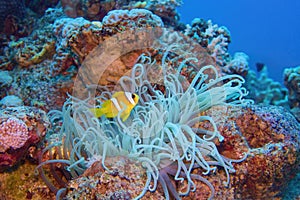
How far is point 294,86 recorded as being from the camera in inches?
188

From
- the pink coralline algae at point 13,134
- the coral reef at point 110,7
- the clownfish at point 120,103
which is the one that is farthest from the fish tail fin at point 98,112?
the coral reef at point 110,7

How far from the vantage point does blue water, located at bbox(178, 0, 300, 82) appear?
39434 mm

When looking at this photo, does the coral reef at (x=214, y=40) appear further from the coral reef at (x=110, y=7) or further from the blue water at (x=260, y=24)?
the blue water at (x=260, y=24)

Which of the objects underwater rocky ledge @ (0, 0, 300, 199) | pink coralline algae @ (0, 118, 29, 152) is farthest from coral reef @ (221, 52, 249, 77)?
pink coralline algae @ (0, 118, 29, 152)

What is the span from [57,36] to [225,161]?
2982 mm

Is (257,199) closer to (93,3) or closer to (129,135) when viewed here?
(129,135)

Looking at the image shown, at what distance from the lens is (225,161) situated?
2016 millimetres

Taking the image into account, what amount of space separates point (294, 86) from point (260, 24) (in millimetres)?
50312

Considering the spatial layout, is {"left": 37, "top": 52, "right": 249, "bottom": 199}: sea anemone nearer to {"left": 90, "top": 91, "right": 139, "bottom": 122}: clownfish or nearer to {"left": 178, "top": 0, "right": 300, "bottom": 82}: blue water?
{"left": 90, "top": 91, "right": 139, "bottom": 122}: clownfish

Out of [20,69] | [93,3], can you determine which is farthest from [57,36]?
[93,3]

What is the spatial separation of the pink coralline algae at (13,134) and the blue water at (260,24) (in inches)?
1409

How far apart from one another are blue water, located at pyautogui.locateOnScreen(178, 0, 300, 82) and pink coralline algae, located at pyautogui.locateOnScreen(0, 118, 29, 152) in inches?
1409

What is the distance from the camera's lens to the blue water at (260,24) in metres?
39.4

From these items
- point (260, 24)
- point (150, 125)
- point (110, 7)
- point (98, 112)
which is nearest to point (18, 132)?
point (98, 112)
